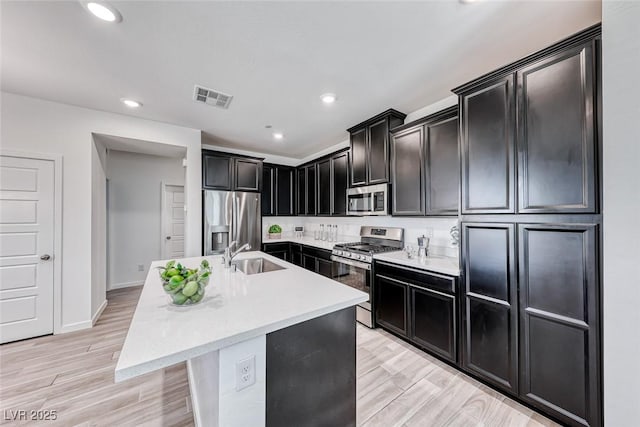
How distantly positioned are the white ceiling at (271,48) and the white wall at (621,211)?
460 millimetres

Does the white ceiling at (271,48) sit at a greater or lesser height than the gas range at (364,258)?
greater

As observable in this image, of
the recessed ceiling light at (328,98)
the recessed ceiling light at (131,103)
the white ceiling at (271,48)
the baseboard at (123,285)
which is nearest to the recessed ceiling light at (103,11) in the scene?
the white ceiling at (271,48)

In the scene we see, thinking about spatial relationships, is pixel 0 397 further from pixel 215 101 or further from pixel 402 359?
pixel 402 359

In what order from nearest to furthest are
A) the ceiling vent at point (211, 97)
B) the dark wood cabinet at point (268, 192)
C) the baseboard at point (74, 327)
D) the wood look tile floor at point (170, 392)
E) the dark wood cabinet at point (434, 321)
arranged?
1. the wood look tile floor at point (170, 392)
2. the dark wood cabinet at point (434, 321)
3. the ceiling vent at point (211, 97)
4. the baseboard at point (74, 327)
5. the dark wood cabinet at point (268, 192)

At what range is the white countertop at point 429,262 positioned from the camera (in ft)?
6.95

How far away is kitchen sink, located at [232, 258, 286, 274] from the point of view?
2426 millimetres

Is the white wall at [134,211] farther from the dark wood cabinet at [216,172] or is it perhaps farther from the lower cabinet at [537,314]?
the lower cabinet at [537,314]

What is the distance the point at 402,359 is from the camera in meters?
2.28

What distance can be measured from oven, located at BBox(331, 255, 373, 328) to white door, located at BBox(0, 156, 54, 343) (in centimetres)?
354

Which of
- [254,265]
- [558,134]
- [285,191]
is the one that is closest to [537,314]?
[558,134]

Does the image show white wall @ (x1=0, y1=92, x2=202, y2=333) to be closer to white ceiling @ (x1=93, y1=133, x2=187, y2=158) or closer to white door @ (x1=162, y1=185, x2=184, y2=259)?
white ceiling @ (x1=93, y1=133, x2=187, y2=158)

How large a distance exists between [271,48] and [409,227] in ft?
8.39

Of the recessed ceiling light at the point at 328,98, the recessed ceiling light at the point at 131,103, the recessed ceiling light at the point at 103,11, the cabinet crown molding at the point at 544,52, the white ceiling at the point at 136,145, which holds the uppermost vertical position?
the recessed ceiling light at the point at 328,98

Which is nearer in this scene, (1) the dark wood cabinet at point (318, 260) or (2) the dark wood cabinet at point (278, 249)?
(1) the dark wood cabinet at point (318, 260)
